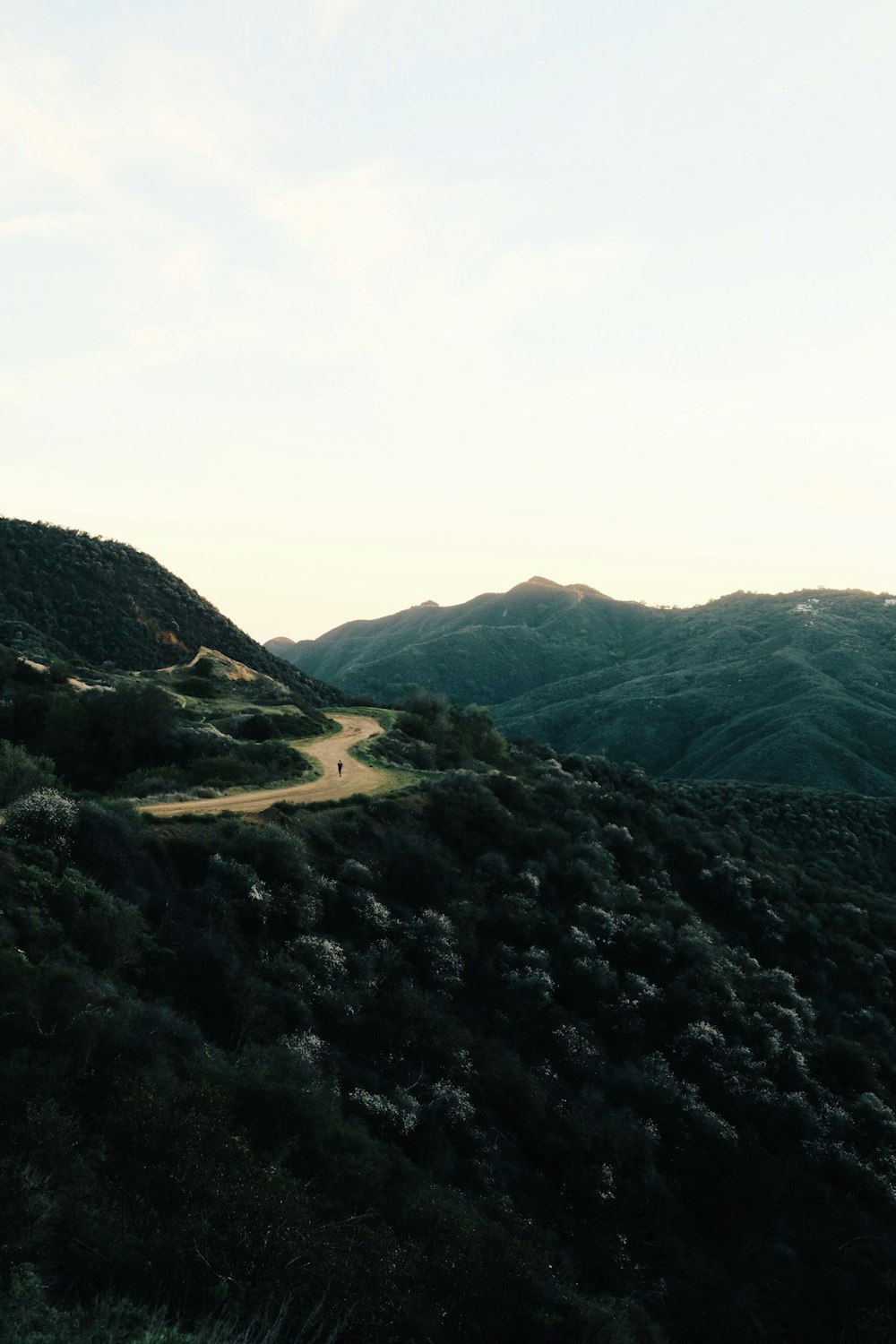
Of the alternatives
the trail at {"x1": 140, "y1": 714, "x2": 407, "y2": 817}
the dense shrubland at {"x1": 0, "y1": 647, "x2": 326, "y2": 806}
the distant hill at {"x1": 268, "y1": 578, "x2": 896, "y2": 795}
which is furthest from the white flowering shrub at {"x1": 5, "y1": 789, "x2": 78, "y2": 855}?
the distant hill at {"x1": 268, "y1": 578, "x2": 896, "y2": 795}

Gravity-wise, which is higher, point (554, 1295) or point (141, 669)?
point (141, 669)

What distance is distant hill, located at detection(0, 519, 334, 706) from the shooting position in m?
62.8

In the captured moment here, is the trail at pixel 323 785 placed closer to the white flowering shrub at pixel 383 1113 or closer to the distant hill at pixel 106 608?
the white flowering shrub at pixel 383 1113

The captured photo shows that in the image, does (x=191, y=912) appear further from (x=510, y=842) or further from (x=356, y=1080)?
(x=510, y=842)

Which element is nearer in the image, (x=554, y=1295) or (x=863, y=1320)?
(x=554, y=1295)

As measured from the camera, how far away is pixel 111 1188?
386 inches

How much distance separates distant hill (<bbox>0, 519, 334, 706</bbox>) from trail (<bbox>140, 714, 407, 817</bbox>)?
820 inches

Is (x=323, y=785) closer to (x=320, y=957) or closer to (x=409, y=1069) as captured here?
(x=320, y=957)

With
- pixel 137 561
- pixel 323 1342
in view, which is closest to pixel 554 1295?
pixel 323 1342

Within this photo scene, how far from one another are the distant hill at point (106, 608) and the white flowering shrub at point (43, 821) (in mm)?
40587

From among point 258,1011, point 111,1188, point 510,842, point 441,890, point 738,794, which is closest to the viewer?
point 111,1188

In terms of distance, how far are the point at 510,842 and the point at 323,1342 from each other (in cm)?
2095

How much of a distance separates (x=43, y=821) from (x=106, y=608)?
5453cm

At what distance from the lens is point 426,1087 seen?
17.5m
